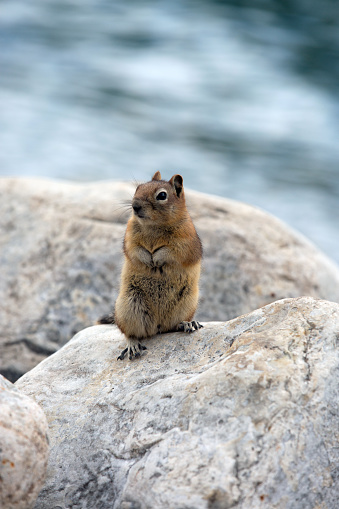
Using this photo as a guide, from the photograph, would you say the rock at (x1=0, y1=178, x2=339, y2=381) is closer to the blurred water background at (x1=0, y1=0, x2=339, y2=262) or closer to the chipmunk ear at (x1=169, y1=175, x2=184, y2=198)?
the chipmunk ear at (x1=169, y1=175, x2=184, y2=198)

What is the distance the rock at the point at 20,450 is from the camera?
394 centimetres

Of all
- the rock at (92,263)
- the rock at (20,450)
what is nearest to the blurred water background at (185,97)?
the rock at (92,263)

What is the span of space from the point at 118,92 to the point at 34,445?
21086mm

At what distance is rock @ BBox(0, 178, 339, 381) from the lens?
872 cm

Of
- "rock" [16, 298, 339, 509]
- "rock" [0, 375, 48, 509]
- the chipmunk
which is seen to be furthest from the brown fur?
"rock" [0, 375, 48, 509]

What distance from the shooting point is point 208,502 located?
3.94m

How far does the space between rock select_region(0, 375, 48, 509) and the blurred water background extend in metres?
13.4

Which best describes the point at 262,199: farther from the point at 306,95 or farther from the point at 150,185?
the point at 150,185

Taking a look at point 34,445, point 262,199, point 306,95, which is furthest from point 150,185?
point 306,95

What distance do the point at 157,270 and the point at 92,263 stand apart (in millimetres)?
3060

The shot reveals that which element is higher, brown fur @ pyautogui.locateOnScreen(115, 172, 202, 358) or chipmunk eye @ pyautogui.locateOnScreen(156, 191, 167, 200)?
chipmunk eye @ pyautogui.locateOnScreen(156, 191, 167, 200)

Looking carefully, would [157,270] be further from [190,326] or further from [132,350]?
[132,350]

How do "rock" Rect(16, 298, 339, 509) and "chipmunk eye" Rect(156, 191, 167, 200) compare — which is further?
"chipmunk eye" Rect(156, 191, 167, 200)

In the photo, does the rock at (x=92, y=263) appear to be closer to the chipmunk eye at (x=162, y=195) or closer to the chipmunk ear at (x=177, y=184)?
the chipmunk ear at (x=177, y=184)
